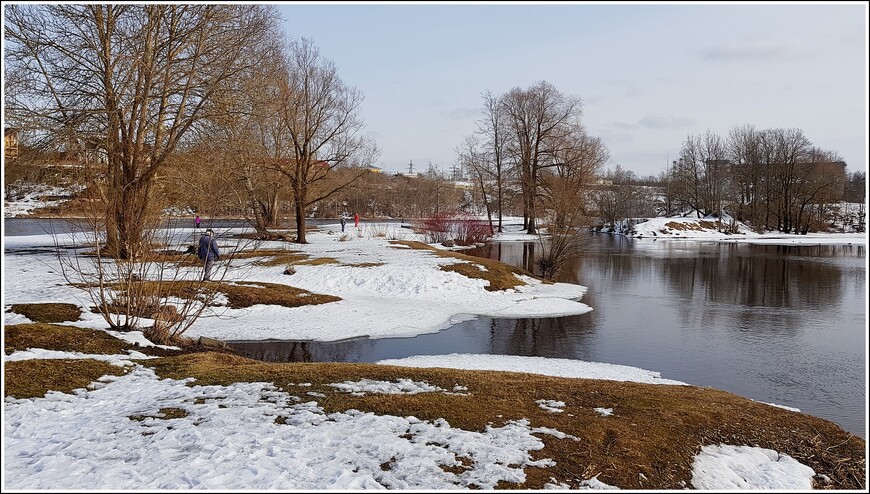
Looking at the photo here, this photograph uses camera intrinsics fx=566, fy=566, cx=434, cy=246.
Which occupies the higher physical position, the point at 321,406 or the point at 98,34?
the point at 98,34

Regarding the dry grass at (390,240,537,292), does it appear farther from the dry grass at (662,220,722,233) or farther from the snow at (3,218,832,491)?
the dry grass at (662,220,722,233)

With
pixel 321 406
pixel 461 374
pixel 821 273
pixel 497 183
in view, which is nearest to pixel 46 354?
pixel 321 406

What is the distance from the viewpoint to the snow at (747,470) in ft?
15.4

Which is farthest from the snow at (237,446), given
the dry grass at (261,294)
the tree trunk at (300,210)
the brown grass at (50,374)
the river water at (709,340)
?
the tree trunk at (300,210)

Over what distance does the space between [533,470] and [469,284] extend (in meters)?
14.9

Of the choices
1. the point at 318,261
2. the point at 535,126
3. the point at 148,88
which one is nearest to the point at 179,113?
the point at 148,88

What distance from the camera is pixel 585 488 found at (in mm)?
4273

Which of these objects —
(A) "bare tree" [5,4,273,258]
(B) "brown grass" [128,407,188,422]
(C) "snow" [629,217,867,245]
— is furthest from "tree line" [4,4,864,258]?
(C) "snow" [629,217,867,245]

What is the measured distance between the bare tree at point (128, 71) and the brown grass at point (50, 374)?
1074 centimetres

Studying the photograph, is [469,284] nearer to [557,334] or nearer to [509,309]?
[509,309]

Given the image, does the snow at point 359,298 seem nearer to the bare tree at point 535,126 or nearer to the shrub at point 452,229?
the shrub at point 452,229

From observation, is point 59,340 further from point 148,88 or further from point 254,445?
point 148,88

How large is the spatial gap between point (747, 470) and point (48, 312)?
1228 cm

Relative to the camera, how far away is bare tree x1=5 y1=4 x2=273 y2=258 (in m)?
17.8
